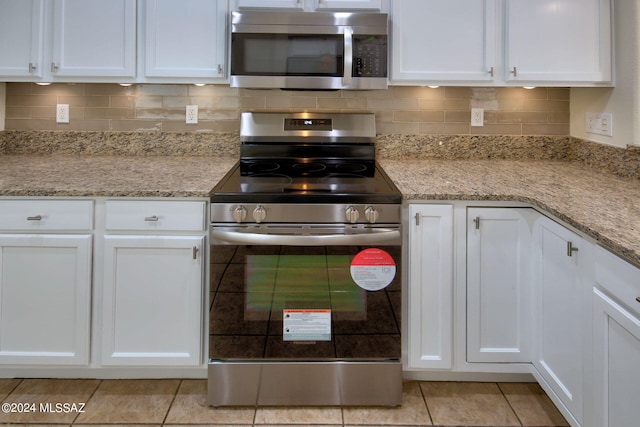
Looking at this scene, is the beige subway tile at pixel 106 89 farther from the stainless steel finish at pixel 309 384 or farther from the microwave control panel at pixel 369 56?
the stainless steel finish at pixel 309 384

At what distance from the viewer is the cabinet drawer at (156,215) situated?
1938 mm

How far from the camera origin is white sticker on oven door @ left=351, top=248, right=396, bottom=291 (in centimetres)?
190

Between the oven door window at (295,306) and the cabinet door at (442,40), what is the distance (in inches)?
38.3

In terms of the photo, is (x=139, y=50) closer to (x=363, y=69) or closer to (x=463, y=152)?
(x=363, y=69)

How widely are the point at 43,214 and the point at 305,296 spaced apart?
41.3 inches

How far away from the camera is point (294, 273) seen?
1902 millimetres

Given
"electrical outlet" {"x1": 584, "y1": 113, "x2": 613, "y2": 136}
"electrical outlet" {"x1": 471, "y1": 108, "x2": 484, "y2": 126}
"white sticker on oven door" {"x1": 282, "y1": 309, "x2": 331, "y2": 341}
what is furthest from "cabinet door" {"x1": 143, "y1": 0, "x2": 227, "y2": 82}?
"electrical outlet" {"x1": 584, "y1": 113, "x2": 613, "y2": 136}

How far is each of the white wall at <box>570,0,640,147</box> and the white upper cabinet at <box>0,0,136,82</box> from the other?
2.23 m

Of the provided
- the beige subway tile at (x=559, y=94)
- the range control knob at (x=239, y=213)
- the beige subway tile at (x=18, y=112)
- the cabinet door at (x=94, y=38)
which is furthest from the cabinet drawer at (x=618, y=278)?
the beige subway tile at (x=18, y=112)

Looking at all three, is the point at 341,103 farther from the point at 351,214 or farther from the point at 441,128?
the point at 351,214

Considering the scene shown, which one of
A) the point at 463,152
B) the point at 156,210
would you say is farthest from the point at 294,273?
the point at 463,152

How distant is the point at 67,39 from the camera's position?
7.75 feet

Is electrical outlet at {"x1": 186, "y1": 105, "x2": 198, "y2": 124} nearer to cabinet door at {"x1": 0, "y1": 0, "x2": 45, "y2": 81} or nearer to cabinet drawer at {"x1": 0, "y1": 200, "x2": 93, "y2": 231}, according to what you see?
cabinet door at {"x1": 0, "y1": 0, "x2": 45, "y2": 81}

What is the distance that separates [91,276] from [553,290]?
172 cm
